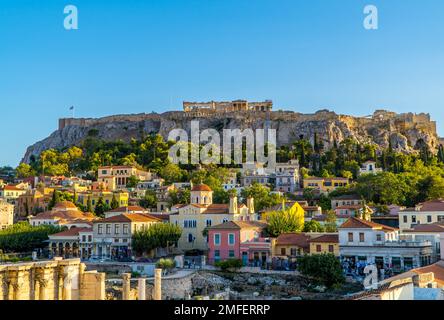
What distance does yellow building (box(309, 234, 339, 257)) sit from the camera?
3572cm

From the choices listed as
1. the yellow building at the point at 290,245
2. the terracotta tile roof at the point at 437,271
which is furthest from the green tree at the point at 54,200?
the terracotta tile roof at the point at 437,271

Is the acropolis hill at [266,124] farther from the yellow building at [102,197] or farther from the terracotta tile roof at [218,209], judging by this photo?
the terracotta tile roof at [218,209]

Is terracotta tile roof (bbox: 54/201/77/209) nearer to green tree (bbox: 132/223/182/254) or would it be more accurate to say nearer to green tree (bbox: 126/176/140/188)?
green tree (bbox: 126/176/140/188)

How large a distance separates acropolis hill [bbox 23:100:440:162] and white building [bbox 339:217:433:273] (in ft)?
179

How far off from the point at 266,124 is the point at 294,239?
2364 inches

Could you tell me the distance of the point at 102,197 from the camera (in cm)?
6309

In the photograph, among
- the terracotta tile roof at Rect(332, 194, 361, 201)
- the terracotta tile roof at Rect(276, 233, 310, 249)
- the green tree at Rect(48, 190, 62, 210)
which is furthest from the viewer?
the green tree at Rect(48, 190, 62, 210)

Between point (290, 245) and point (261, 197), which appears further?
point (261, 197)

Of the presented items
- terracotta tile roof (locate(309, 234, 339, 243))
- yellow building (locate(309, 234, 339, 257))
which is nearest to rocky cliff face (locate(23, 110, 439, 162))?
terracotta tile roof (locate(309, 234, 339, 243))

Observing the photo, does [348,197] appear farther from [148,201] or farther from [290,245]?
[290,245]

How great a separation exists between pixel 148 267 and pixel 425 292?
79.5ft

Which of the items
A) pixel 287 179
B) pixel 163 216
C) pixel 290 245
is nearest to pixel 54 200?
pixel 163 216

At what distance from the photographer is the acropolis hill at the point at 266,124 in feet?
308

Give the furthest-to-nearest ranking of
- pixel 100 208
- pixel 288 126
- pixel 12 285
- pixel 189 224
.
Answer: pixel 288 126 < pixel 100 208 < pixel 189 224 < pixel 12 285
